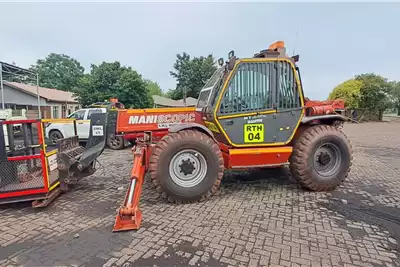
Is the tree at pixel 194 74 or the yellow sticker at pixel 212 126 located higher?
the tree at pixel 194 74

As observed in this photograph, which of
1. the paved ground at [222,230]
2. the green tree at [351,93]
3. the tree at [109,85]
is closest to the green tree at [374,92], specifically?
the green tree at [351,93]

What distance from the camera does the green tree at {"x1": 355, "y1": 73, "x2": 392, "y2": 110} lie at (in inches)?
1068

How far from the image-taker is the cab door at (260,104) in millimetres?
4688

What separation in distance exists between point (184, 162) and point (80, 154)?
234 centimetres

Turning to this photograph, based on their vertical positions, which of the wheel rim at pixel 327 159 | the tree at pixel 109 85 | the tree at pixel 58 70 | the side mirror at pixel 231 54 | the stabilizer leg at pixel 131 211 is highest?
the tree at pixel 58 70

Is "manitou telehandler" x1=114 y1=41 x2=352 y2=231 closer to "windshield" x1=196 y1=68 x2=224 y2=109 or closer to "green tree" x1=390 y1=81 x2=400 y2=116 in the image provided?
"windshield" x1=196 y1=68 x2=224 y2=109

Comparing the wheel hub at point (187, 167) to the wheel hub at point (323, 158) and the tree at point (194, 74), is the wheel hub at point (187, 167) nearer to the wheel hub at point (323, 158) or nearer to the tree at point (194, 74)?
the wheel hub at point (323, 158)

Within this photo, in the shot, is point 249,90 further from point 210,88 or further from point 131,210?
point 131,210

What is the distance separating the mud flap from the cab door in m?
2.34

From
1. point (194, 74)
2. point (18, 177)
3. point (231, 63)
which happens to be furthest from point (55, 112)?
point (231, 63)

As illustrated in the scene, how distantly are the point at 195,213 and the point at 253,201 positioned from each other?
1165 millimetres

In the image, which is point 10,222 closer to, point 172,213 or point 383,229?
point 172,213

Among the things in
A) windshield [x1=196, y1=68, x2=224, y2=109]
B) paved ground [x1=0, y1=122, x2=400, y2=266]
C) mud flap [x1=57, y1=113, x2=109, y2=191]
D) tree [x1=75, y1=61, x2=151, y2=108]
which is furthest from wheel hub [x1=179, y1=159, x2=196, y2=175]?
tree [x1=75, y1=61, x2=151, y2=108]

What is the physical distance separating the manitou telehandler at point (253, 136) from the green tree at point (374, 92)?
27.1 metres
